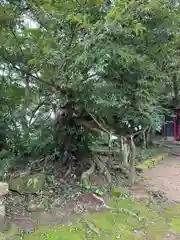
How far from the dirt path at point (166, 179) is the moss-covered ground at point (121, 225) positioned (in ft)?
3.70

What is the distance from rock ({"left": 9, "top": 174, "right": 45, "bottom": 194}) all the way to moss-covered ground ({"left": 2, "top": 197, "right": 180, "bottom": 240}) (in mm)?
1172

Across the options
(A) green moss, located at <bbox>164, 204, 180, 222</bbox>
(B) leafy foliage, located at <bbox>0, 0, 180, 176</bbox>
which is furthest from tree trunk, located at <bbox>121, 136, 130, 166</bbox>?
(A) green moss, located at <bbox>164, 204, 180, 222</bbox>

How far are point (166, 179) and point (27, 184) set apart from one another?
4.48 m

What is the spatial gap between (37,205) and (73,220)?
724 millimetres

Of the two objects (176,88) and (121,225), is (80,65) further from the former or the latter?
(176,88)

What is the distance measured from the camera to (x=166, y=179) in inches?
309

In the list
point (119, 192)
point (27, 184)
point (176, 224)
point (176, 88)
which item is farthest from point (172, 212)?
point (176, 88)

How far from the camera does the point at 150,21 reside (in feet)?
13.7

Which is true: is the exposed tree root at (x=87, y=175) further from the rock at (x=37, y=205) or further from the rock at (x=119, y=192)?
the rock at (x=37, y=205)

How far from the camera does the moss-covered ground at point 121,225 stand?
3.61 m

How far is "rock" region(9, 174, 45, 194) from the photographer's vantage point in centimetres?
488

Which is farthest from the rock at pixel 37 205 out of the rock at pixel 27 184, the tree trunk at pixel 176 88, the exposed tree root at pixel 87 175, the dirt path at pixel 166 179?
the tree trunk at pixel 176 88

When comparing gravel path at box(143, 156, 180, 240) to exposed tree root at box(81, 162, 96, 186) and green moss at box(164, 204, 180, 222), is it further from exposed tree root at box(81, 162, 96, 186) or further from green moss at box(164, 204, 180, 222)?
exposed tree root at box(81, 162, 96, 186)

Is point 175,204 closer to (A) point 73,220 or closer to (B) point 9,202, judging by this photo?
(A) point 73,220
